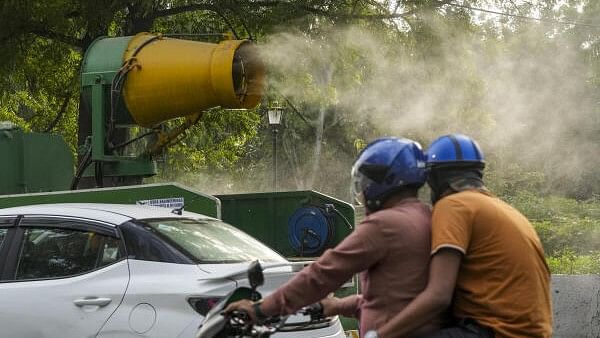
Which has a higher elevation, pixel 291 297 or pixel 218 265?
pixel 291 297

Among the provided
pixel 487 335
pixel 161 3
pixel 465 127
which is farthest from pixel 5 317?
pixel 465 127

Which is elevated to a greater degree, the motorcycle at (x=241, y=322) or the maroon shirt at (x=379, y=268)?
the maroon shirt at (x=379, y=268)

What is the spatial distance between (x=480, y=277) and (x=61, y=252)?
12.2 feet

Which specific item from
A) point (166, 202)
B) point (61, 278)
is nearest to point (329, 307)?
point (61, 278)

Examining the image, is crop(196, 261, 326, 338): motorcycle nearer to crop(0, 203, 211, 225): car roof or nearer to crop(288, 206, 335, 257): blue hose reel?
crop(0, 203, 211, 225): car roof

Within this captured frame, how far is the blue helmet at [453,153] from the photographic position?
3906 millimetres

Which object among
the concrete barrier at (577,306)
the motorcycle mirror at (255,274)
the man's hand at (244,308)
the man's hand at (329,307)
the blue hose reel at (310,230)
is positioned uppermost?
the motorcycle mirror at (255,274)

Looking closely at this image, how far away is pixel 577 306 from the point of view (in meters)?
9.95

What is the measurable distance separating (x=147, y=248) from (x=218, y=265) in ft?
1.52

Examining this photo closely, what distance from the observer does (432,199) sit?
3.97 metres

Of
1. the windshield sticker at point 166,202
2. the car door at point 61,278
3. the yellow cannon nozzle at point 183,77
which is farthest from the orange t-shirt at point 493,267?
the yellow cannon nozzle at point 183,77

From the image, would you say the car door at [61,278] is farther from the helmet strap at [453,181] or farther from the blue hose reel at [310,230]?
the blue hose reel at [310,230]

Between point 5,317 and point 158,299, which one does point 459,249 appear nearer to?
point 158,299

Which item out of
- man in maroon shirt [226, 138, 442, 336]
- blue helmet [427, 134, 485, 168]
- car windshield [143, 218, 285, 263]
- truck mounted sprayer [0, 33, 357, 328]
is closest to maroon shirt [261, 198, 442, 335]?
man in maroon shirt [226, 138, 442, 336]
